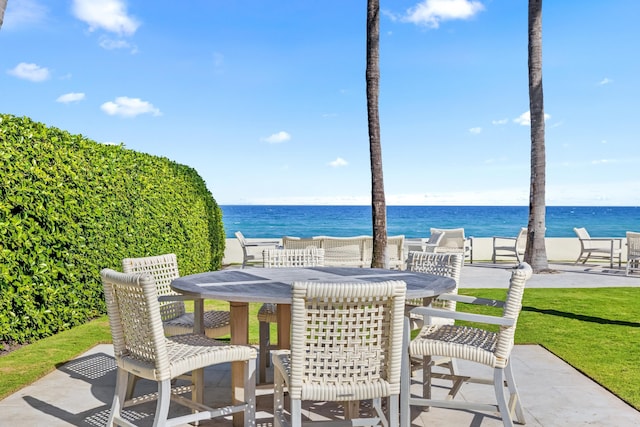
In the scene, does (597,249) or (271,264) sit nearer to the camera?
(271,264)

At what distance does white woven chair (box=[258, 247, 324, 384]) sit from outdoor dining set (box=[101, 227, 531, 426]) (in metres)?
0.05

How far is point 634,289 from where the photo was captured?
9.48 metres

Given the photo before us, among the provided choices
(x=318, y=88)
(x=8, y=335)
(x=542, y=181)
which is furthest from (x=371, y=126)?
(x=318, y=88)

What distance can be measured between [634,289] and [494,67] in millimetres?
15119

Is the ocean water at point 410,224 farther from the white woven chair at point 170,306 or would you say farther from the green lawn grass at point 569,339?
the white woven chair at point 170,306

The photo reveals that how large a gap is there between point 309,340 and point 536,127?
33.6 feet

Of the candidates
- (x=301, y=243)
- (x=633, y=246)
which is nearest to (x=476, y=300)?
(x=301, y=243)

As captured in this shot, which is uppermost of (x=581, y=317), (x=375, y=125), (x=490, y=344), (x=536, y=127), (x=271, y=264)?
(x=536, y=127)

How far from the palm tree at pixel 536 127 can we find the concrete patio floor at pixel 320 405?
22.7ft

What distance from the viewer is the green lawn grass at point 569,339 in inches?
168

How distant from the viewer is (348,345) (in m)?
2.43

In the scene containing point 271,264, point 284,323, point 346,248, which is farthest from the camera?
point 346,248

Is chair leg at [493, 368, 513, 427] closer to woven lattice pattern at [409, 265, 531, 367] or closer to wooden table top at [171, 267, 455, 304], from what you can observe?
woven lattice pattern at [409, 265, 531, 367]

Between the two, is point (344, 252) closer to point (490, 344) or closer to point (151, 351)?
point (490, 344)
